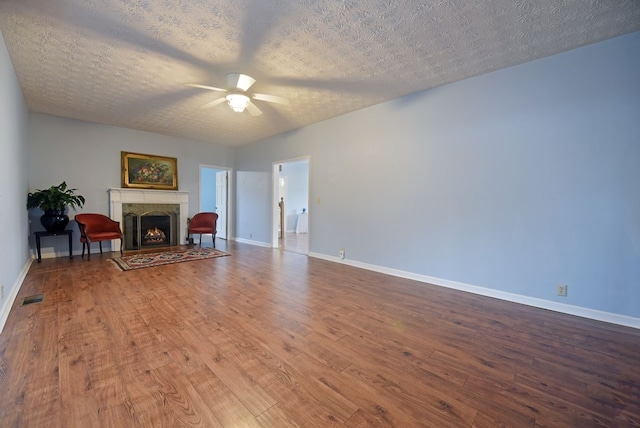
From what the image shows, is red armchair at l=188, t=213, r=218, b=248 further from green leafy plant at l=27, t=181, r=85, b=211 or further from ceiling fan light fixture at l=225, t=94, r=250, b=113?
ceiling fan light fixture at l=225, t=94, r=250, b=113

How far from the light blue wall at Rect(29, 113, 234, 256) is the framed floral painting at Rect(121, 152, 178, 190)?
11 cm

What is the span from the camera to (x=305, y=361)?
173 cm

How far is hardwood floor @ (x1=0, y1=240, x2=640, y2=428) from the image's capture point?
130cm

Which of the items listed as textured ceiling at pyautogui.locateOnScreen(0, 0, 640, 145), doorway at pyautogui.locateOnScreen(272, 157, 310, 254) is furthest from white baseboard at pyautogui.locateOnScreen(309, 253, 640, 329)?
doorway at pyautogui.locateOnScreen(272, 157, 310, 254)

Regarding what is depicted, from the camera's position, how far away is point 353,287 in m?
3.29

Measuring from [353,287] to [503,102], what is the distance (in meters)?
2.79

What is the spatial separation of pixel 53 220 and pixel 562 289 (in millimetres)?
7189

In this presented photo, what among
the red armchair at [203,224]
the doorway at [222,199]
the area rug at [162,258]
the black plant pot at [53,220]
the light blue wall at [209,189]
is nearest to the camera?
the area rug at [162,258]

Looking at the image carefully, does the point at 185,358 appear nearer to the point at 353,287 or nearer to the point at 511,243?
the point at 353,287

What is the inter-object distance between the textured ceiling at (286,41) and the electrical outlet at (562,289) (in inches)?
92.8

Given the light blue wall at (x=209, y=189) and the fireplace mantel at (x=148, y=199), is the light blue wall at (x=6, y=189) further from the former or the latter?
the light blue wall at (x=209, y=189)

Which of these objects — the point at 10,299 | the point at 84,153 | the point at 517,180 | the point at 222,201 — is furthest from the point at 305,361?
the point at 222,201

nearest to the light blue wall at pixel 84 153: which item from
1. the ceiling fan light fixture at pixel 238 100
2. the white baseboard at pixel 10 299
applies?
the white baseboard at pixel 10 299

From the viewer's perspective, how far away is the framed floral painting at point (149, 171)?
5527 mm
